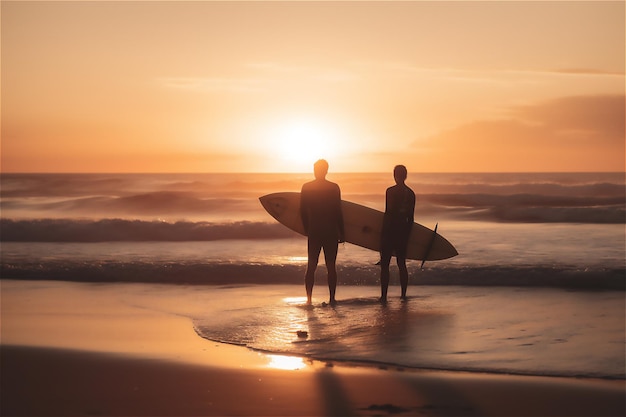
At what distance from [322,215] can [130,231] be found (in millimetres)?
13125

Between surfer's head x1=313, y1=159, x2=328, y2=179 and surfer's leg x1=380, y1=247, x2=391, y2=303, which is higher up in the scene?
surfer's head x1=313, y1=159, x2=328, y2=179

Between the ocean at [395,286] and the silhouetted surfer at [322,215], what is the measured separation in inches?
28.0

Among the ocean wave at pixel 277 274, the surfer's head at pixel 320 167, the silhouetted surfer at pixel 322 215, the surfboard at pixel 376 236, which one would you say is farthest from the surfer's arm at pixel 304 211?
the ocean wave at pixel 277 274

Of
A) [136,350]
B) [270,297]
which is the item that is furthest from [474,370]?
[270,297]

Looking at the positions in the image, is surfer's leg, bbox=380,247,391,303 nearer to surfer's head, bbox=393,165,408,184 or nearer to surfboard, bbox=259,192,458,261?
surfer's head, bbox=393,165,408,184

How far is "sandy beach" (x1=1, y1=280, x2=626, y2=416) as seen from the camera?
189 inches

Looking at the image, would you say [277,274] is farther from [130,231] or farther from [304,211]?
[130,231]

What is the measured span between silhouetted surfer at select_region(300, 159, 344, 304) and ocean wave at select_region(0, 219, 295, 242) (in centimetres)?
1094

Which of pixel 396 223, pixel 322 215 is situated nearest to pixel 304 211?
pixel 322 215

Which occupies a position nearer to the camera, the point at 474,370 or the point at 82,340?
the point at 474,370

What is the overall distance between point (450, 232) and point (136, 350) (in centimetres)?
1463

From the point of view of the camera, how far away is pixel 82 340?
22.6 feet

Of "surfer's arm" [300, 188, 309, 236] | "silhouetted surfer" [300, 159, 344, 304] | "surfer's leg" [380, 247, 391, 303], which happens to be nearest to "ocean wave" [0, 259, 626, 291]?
"surfer's leg" [380, 247, 391, 303]

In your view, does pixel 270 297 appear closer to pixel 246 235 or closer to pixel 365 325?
pixel 365 325
